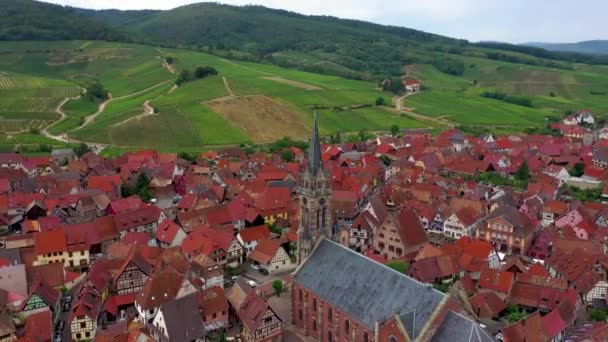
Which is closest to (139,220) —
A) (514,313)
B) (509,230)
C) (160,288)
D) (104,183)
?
(104,183)

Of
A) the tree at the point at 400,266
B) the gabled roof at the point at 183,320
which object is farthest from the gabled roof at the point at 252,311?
the tree at the point at 400,266

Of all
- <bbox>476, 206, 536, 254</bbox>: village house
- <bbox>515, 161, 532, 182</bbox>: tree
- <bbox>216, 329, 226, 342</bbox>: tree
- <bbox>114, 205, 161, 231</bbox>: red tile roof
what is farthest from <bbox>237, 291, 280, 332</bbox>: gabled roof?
<bbox>515, 161, 532, 182</bbox>: tree

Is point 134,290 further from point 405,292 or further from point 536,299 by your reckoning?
point 536,299

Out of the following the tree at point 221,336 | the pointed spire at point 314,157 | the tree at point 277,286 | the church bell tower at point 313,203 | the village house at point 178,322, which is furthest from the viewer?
the tree at point 277,286

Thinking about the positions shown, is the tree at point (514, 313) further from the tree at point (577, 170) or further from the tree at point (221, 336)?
the tree at point (577, 170)

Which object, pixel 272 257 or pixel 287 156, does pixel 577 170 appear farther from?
pixel 272 257

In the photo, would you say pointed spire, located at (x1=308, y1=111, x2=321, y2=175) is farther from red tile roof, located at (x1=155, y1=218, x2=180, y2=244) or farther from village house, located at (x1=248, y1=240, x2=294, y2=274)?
red tile roof, located at (x1=155, y1=218, x2=180, y2=244)
